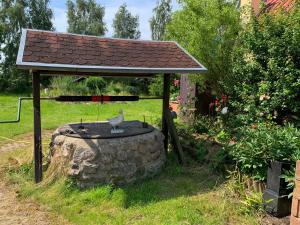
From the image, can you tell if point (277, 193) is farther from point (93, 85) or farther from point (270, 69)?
point (93, 85)

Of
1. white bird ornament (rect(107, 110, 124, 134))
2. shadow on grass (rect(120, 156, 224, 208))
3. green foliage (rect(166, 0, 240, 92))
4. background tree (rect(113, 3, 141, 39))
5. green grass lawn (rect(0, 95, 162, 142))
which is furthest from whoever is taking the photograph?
background tree (rect(113, 3, 141, 39))

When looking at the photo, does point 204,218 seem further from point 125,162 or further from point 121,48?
point 121,48

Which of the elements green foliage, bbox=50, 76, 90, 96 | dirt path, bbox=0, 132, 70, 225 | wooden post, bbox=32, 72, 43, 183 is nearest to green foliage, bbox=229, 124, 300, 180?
dirt path, bbox=0, 132, 70, 225

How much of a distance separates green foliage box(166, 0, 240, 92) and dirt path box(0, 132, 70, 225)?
15.7 feet

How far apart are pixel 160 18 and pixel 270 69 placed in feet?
110

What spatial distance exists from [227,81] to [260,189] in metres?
2.97

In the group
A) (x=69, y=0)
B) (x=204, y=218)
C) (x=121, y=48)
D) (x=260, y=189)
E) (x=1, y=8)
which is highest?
(x=69, y=0)

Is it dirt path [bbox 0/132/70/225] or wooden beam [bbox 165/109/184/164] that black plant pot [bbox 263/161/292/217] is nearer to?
wooden beam [bbox 165/109/184/164]

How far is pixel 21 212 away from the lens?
4621 millimetres

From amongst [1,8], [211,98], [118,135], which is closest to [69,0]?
[1,8]

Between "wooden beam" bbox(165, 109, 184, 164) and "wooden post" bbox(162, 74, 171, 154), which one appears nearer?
"wooden beam" bbox(165, 109, 184, 164)

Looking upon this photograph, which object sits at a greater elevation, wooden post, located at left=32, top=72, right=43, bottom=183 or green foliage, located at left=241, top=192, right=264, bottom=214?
wooden post, located at left=32, top=72, right=43, bottom=183

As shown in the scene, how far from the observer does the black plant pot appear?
13.2 ft

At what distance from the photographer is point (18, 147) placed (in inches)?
320
